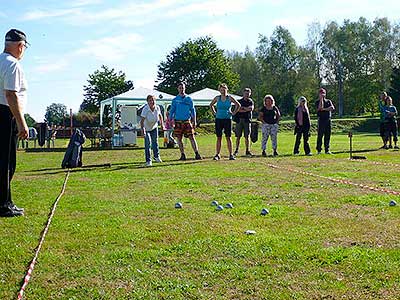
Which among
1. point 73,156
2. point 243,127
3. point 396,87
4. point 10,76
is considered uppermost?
point 396,87

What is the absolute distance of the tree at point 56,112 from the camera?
201 ft

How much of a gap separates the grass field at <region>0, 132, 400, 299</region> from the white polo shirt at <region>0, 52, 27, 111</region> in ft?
4.50

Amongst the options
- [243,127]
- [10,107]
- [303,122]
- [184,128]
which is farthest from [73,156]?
[10,107]

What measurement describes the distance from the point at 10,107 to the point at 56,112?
213 ft

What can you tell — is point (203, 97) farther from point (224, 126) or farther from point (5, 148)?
point (5, 148)

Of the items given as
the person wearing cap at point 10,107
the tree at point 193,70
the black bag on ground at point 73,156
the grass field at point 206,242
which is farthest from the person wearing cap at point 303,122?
the tree at point 193,70

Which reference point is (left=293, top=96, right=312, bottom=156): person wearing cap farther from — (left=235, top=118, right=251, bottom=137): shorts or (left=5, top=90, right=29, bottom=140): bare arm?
(left=5, top=90, right=29, bottom=140): bare arm

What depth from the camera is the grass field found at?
3691mm

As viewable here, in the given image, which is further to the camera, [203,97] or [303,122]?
[203,97]

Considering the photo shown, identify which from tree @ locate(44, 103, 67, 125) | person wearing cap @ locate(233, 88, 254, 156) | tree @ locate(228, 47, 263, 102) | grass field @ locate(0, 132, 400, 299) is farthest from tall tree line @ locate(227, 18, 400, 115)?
grass field @ locate(0, 132, 400, 299)

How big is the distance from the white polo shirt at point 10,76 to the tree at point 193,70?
2482 inches

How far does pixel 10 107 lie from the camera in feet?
20.3

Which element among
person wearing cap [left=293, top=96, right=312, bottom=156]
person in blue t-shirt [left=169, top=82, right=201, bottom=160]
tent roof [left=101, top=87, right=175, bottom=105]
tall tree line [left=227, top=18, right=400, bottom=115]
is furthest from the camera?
tall tree line [left=227, top=18, right=400, bottom=115]

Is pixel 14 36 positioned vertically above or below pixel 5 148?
above
